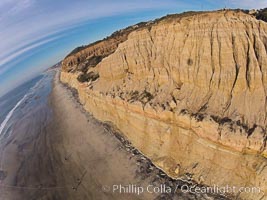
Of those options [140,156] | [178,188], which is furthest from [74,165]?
[178,188]

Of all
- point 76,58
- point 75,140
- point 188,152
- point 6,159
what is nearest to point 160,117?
point 188,152

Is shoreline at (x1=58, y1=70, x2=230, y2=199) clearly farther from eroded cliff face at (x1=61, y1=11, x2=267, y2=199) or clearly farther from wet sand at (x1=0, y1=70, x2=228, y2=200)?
eroded cliff face at (x1=61, y1=11, x2=267, y2=199)

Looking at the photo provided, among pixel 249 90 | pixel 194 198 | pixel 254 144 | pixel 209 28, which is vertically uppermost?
pixel 209 28

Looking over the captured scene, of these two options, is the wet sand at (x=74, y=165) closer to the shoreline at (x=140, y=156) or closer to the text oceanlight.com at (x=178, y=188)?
the shoreline at (x=140, y=156)

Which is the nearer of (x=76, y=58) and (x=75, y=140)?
(x=75, y=140)

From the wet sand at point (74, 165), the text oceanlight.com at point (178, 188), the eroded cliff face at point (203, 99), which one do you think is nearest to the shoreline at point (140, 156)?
the wet sand at point (74, 165)

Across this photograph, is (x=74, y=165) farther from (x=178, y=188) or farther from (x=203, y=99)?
(x=203, y=99)

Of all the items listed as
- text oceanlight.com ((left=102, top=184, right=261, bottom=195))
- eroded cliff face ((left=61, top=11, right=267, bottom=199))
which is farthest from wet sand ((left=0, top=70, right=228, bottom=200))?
eroded cliff face ((left=61, top=11, right=267, bottom=199))

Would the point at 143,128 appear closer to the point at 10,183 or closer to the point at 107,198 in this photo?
the point at 107,198
